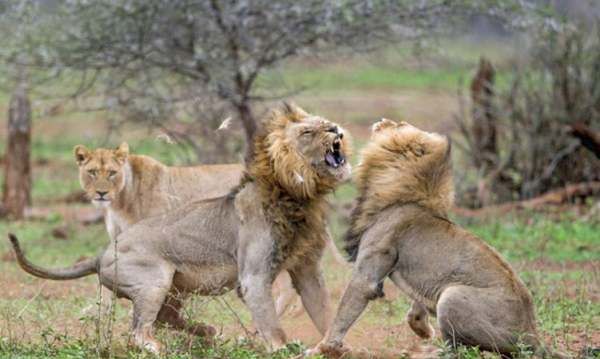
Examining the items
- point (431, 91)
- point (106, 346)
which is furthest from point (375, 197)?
point (431, 91)

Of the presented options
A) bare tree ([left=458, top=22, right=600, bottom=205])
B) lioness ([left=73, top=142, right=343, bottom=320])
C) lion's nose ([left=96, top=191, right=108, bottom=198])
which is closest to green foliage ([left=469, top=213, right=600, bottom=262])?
bare tree ([left=458, top=22, right=600, bottom=205])

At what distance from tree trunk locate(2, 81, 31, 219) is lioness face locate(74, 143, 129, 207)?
4.58m

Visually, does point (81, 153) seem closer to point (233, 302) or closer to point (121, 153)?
point (121, 153)

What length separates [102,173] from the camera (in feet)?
28.1

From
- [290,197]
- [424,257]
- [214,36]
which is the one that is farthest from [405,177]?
[214,36]

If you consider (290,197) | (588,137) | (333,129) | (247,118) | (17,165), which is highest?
(333,129)

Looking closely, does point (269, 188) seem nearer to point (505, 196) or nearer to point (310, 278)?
point (310, 278)

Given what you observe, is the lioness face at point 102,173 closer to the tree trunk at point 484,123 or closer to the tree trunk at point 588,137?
the tree trunk at point 588,137

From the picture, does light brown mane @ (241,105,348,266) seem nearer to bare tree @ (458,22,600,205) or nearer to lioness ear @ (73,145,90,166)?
lioness ear @ (73,145,90,166)

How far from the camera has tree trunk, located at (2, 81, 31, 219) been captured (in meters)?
13.1

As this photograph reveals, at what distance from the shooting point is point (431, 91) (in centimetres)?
2608

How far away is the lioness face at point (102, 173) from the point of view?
28.0 feet

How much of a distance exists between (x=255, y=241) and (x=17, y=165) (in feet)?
24.6

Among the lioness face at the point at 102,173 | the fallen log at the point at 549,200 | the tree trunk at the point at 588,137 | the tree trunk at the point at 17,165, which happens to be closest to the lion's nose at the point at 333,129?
the lioness face at the point at 102,173
